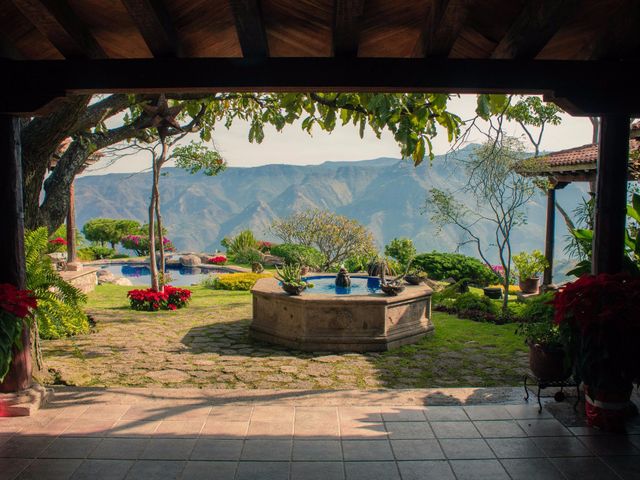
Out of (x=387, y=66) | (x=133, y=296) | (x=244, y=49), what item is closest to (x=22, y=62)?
(x=244, y=49)

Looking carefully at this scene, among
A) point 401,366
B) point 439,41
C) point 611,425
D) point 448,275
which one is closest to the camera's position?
point 439,41

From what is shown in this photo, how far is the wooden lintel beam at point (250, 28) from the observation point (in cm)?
338

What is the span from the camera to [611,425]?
4191 millimetres

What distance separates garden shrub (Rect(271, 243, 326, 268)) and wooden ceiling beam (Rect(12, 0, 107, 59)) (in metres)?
13.0

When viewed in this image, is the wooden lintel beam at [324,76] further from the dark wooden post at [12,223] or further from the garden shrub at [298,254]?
the garden shrub at [298,254]

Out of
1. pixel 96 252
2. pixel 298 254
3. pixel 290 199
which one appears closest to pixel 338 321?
pixel 298 254

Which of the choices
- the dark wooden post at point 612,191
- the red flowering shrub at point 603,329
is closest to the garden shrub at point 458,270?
the dark wooden post at point 612,191

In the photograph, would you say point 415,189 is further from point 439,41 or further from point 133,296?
point 439,41

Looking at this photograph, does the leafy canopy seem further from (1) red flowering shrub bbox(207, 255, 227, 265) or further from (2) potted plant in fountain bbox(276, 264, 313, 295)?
(2) potted plant in fountain bbox(276, 264, 313, 295)

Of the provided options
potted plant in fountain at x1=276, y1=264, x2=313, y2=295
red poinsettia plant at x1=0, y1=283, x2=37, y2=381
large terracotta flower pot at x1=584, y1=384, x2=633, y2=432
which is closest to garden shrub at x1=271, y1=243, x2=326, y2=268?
potted plant in fountain at x1=276, y1=264, x2=313, y2=295

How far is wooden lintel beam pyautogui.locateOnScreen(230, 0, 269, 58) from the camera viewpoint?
3.38m

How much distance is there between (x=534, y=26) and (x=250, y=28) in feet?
6.15

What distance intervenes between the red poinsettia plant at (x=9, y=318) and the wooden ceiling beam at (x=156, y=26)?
2.19 meters

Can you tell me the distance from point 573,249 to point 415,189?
87424 mm
